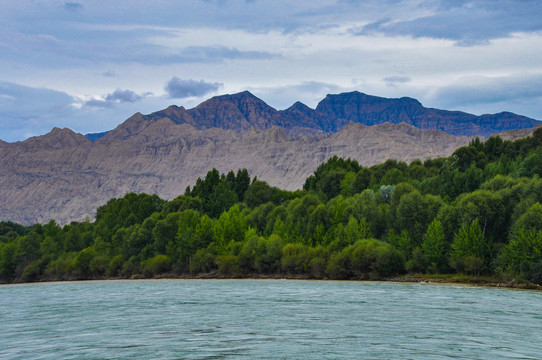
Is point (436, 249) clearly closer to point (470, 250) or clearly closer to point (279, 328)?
point (470, 250)

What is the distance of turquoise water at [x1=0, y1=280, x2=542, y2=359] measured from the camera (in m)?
36.5

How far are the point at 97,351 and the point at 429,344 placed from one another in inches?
827

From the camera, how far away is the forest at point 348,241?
115 metres

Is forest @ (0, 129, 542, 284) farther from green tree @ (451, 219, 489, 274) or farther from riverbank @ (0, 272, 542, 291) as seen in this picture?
riverbank @ (0, 272, 542, 291)

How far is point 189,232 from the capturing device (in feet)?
538

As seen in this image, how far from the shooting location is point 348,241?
135 meters

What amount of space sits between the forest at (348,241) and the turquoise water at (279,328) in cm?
3810

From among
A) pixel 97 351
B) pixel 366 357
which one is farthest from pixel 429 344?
pixel 97 351

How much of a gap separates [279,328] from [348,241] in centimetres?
8909

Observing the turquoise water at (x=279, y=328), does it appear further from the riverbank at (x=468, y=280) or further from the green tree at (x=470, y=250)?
the green tree at (x=470, y=250)

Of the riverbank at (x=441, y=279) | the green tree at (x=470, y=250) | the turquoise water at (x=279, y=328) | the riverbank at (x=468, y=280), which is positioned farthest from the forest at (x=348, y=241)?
the turquoise water at (x=279, y=328)

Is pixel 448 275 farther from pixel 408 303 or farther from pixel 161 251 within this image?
pixel 161 251

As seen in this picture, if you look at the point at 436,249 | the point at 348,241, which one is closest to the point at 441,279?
the point at 436,249

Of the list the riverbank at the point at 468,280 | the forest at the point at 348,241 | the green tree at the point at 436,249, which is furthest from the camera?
the green tree at the point at 436,249
